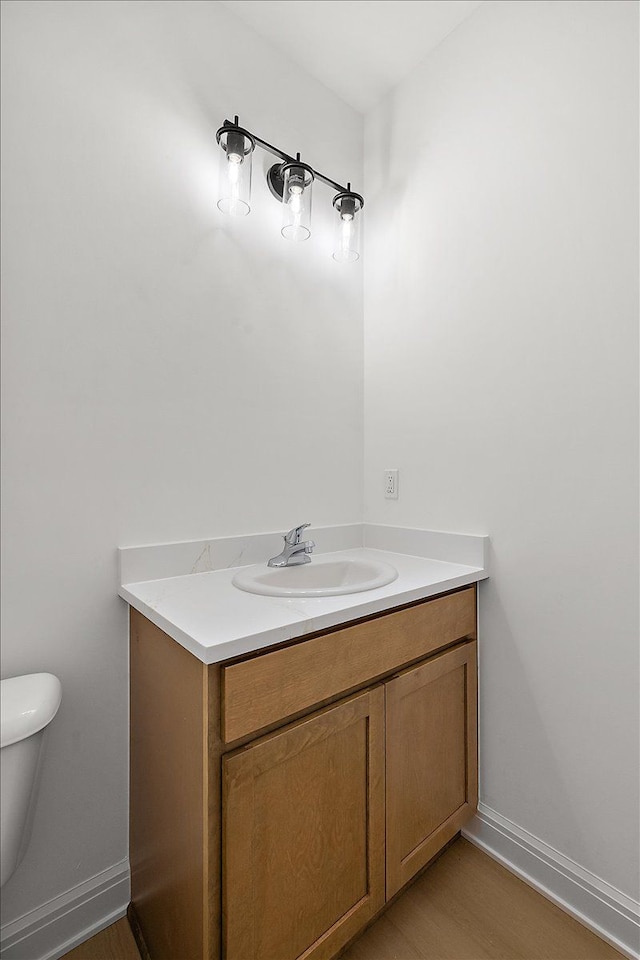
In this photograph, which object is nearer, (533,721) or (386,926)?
(386,926)

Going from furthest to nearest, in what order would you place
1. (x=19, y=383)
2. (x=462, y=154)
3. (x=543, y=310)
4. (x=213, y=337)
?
1. (x=462, y=154)
2. (x=213, y=337)
3. (x=543, y=310)
4. (x=19, y=383)

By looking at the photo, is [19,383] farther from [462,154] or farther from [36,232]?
[462,154]

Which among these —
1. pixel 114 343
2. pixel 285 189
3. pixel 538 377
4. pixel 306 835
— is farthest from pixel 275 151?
pixel 306 835

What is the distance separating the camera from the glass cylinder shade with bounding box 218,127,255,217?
53.9 inches

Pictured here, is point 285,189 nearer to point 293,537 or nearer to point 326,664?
point 293,537

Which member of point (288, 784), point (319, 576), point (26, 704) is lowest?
point (288, 784)

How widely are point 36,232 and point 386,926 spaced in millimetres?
1952

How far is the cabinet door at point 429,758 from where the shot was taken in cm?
119

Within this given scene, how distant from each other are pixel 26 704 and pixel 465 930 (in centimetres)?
Result: 121

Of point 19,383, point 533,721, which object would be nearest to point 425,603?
point 533,721

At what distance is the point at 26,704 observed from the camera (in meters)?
1.00

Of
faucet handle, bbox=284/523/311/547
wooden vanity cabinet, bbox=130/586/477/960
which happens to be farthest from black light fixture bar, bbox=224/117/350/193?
wooden vanity cabinet, bbox=130/586/477/960

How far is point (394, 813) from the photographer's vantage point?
46.8 inches

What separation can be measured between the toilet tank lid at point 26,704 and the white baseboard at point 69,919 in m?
0.55
